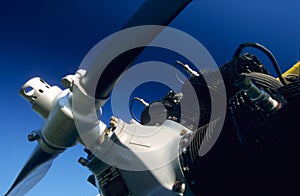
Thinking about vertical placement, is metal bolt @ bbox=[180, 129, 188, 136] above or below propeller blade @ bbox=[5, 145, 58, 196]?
below

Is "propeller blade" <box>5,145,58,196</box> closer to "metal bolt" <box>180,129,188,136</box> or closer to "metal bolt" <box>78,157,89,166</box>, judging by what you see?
"metal bolt" <box>78,157,89,166</box>

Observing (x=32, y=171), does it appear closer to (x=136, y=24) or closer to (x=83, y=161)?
(x=83, y=161)

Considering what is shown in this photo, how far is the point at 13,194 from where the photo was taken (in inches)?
153

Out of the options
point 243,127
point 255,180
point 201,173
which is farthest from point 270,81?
point 201,173

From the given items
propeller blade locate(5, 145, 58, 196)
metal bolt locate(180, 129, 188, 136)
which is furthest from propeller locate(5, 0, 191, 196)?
metal bolt locate(180, 129, 188, 136)

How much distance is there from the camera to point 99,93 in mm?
2635

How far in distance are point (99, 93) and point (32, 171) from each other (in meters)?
1.64

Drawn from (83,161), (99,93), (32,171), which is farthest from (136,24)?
(32,171)

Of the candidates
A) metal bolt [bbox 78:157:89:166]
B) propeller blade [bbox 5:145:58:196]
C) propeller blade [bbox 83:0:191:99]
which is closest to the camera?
propeller blade [bbox 83:0:191:99]

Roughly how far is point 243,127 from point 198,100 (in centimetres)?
127

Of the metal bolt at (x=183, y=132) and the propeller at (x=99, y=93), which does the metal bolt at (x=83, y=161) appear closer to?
the propeller at (x=99, y=93)

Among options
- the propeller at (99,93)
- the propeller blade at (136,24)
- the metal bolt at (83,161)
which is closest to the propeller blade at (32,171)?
the propeller at (99,93)

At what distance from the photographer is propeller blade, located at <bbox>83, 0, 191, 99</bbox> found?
81.1 inches

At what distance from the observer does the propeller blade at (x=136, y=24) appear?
206 cm
